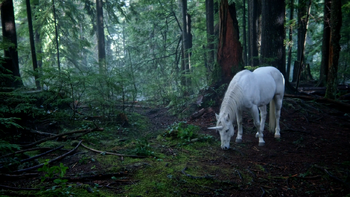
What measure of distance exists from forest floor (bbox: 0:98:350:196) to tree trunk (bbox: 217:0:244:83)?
3.68m

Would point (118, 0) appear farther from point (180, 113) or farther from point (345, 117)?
point (345, 117)

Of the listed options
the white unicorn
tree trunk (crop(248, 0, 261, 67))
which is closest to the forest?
the white unicorn

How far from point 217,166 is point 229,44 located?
7.19 m

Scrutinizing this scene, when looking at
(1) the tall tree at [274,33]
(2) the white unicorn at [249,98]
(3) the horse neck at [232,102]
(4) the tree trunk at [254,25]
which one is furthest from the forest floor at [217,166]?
(4) the tree trunk at [254,25]

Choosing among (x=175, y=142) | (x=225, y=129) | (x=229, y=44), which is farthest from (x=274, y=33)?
(x=175, y=142)

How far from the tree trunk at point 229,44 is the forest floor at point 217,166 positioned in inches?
145

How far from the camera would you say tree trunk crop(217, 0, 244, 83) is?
10.3 metres

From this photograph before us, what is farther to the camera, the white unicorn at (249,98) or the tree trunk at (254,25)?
the tree trunk at (254,25)

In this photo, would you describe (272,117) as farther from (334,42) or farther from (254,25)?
(254,25)

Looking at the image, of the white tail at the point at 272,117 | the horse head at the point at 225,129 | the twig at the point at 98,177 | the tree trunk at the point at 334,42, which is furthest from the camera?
the tree trunk at the point at 334,42

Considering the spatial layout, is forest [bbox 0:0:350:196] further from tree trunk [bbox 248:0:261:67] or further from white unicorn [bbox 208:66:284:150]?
tree trunk [bbox 248:0:261:67]

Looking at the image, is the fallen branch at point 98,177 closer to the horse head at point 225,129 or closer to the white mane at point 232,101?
the horse head at point 225,129

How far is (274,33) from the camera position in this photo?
9859 mm

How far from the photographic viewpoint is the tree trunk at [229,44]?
33.9 ft
